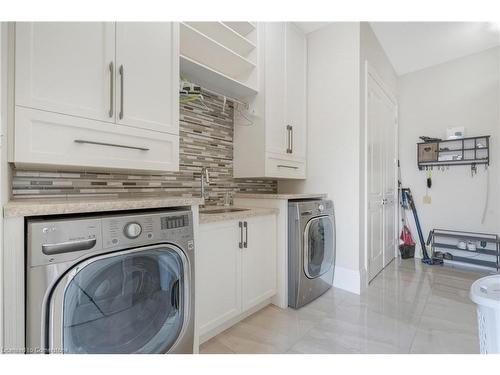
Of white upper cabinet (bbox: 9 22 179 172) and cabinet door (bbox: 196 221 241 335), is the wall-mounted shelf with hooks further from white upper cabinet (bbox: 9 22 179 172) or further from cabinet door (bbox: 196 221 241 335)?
white upper cabinet (bbox: 9 22 179 172)

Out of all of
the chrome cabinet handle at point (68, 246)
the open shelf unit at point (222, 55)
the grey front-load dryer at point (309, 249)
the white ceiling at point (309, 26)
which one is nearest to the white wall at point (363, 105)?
the grey front-load dryer at point (309, 249)

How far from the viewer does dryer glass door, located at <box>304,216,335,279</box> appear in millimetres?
2121


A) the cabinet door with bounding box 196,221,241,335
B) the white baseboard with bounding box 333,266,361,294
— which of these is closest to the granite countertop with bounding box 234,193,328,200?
the cabinet door with bounding box 196,221,241,335

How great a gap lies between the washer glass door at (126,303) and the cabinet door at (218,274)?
0.84 ft

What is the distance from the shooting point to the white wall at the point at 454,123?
9.76ft

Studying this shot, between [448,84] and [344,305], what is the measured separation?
3311 mm

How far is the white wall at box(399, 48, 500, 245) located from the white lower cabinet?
8.99ft

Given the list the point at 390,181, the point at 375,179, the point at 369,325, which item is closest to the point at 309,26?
the point at 375,179

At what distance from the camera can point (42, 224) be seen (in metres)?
0.80
